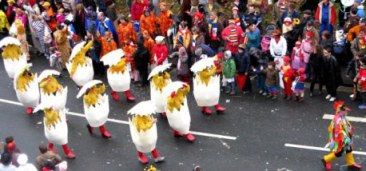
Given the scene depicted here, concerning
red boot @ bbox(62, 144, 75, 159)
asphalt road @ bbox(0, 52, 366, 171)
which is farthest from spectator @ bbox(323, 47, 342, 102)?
red boot @ bbox(62, 144, 75, 159)

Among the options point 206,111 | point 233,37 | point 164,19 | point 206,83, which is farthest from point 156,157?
point 164,19

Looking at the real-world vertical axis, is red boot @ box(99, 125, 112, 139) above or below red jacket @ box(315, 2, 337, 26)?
below

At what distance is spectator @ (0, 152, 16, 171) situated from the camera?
1366 centimetres

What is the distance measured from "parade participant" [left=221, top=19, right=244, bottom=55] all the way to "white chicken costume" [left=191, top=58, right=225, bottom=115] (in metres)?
1.78

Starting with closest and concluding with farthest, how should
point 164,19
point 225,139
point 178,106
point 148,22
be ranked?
point 178,106 < point 225,139 < point 148,22 < point 164,19

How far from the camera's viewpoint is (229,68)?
17.6 m

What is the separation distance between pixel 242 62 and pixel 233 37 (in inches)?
33.9

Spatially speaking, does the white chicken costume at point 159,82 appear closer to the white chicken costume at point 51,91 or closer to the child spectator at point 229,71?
the child spectator at point 229,71

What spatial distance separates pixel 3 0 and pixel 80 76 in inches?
226

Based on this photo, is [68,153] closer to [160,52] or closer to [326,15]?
[160,52]

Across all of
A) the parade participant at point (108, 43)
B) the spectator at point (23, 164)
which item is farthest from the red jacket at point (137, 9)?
the spectator at point (23, 164)

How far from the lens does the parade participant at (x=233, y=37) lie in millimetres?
18172

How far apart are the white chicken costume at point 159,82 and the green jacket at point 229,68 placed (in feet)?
6.14

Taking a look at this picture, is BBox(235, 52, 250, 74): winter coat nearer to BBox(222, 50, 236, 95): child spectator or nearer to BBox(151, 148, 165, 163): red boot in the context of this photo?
BBox(222, 50, 236, 95): child spectator
